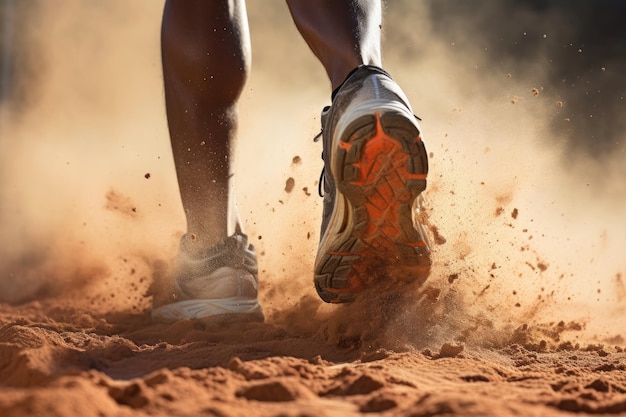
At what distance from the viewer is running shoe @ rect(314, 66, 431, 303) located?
1.53 m

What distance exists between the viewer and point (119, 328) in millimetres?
2236

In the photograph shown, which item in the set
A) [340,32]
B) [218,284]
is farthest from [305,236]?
[340,32]

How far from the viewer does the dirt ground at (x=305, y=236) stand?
124 cm

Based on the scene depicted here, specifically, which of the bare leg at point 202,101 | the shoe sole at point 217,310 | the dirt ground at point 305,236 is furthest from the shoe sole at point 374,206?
the bare leg at point 202,101

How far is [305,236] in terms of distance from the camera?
2.61 m

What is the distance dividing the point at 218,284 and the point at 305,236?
50 cm

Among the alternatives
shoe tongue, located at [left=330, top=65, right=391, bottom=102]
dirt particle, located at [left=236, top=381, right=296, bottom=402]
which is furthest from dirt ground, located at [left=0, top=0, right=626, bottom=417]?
shoe tongue, located at [left=330, top=65, right=391, bottom=102]

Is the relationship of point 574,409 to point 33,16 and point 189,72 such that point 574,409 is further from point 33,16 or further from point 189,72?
point 33,16

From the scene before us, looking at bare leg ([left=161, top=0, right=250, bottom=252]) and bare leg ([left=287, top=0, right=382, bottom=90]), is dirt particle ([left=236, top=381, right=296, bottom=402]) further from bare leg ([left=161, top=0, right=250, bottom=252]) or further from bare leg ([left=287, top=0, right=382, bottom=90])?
bare leg ([left=161, top=0, right=250, bottom=252])

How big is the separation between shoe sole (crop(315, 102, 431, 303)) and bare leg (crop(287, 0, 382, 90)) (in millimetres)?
227

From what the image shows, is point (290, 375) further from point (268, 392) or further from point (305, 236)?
point (305, 236)

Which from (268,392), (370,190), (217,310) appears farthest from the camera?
(217,310)

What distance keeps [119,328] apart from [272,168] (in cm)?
152

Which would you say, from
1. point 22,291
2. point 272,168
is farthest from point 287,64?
point 22,291
